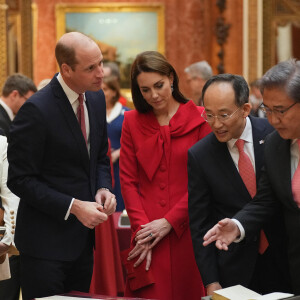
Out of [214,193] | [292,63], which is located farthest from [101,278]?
[292,63]

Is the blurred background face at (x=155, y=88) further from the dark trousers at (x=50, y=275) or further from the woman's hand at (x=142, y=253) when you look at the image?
the dark trousers at (x=50, y=275)

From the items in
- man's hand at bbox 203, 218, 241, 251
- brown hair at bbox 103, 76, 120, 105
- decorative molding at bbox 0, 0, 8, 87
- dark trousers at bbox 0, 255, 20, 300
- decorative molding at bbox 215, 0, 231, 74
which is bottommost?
dark trousers at bbox 0, 255, 20, 300

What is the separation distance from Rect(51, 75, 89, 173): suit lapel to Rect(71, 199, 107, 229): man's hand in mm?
275

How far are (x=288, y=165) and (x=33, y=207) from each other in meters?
1.32

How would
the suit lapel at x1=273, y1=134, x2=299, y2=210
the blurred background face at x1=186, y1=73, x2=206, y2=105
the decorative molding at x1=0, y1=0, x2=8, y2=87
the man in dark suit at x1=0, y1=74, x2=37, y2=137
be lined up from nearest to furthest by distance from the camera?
1. the suit lapel at x1=273, y1=134, x2=299, y2=210
2. the man in dark suit at x1=0, y1=74, x2=37, y2=137
3. the blurred background face at x1=186, y1=73, x2=206, y2=105
4. the decorative molding at x1=0, y1=0, x2=8, y2=87

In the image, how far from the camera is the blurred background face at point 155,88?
3.70m

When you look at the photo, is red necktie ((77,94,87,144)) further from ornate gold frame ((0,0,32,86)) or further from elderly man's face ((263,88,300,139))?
ornate gold frame ((0,0,32,86))

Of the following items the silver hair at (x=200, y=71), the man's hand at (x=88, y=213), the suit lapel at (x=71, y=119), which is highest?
the silver hair at (x=200, y=71)

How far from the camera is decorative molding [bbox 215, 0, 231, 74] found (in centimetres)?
1103

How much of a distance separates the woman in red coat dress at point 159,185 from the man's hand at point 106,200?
12.7 inches

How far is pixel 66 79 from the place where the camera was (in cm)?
337

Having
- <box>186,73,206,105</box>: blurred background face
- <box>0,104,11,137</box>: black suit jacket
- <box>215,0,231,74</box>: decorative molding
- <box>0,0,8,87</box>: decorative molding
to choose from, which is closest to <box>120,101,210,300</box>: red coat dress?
<box>0,104,11,137</box>: black suit jacket

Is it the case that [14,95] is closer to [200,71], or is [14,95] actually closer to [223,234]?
[200,71]

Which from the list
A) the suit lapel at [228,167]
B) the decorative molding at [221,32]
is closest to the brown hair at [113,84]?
the suit lapel at [228,167]
